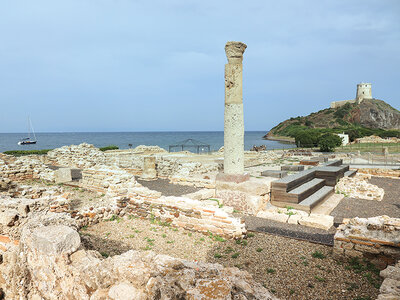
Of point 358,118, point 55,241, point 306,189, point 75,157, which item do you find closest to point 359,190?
point 306,189

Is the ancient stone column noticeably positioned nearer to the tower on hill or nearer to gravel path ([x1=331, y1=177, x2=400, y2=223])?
gravel path ([x1=331, y1=177, x2=400, y2=223])

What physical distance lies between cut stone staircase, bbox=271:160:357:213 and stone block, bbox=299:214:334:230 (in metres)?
1.45

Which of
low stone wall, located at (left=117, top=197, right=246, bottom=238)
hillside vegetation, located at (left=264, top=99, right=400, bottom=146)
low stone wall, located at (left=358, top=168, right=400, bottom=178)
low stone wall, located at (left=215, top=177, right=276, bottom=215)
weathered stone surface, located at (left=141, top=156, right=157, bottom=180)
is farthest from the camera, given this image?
hillside vegetation, located at (left=264, top=99, right=400, bottom=146)

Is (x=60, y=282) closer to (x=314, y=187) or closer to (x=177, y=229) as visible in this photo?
(x=177, y=229)

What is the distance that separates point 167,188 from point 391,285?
9.51 meters

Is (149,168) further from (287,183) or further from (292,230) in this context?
(292,230)

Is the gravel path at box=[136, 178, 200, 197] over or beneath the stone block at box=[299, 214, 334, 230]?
beneath

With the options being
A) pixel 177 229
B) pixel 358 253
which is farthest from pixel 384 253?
pixel 177 229

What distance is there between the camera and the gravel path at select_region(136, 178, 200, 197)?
10816 millimetres

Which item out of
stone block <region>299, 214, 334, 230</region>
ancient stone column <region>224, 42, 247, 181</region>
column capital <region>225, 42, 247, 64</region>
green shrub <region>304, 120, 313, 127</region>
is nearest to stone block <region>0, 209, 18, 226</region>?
stone block <region>299, 214, 334, 230</region>

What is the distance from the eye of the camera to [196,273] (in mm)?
2609

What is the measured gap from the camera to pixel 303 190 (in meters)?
9.55

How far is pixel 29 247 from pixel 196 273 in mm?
2237

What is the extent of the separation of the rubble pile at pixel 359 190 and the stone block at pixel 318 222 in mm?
4940
